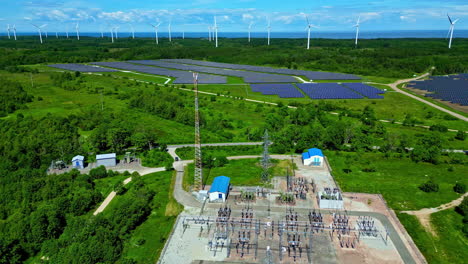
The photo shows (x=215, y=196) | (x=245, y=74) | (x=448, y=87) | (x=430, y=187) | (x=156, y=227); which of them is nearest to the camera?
(x=156, y=227)

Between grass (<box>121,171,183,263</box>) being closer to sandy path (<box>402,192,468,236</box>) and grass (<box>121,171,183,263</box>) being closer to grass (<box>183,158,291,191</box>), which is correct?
grass (<box>183,158,291,191</box>)

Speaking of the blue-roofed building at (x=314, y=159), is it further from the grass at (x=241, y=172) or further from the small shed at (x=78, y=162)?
the small shed at (x=78, y=162)

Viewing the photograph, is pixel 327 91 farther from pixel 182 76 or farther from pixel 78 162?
pixel 78 162

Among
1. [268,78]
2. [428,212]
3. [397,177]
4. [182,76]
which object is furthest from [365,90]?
[428,212]

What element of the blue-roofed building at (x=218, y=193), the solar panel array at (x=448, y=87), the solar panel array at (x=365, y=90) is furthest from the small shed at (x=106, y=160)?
the solar panel array at (x=448, y=87)

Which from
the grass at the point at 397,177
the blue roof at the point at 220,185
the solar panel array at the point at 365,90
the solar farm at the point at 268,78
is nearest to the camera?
the blue roof at the point at 220,185

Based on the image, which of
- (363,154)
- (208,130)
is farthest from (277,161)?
(208,130)

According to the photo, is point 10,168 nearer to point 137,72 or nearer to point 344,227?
point 344,227
